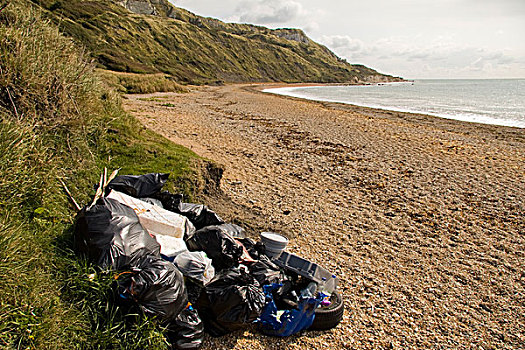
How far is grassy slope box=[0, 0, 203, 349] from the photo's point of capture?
2.36 m

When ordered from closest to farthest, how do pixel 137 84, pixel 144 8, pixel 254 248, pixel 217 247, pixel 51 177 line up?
pixel 217 247 < pixel 51 177 < pixel 254 248 < pixel 137 84 < pixel 144 8

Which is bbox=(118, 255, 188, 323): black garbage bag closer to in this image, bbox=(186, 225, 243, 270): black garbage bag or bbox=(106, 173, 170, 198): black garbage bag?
bbox=(186, 225, 243, 270): black garbage bag

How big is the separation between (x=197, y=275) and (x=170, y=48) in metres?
85.2

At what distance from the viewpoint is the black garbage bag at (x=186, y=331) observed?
273 cm

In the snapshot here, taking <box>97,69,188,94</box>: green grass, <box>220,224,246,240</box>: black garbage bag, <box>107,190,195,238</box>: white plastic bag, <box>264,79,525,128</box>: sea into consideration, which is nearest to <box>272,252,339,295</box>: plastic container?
<box>220,224,246,240</box>: black garbage bag

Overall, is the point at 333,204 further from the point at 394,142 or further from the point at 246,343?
the point at 394,142

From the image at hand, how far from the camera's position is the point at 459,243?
18.5 ft

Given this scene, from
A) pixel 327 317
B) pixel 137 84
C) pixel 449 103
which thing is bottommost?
pixel 327 317

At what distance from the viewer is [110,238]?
2.90 metres

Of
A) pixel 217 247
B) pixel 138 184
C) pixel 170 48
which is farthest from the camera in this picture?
pixel 170 48

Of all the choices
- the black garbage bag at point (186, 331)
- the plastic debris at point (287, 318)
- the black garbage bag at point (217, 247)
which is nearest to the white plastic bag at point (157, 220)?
the black garbage bag at point (217, 247)

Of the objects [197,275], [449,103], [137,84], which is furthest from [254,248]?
[449,103]

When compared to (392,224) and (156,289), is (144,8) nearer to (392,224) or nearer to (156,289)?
(392,224)

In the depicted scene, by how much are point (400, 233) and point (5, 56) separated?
597 cm
